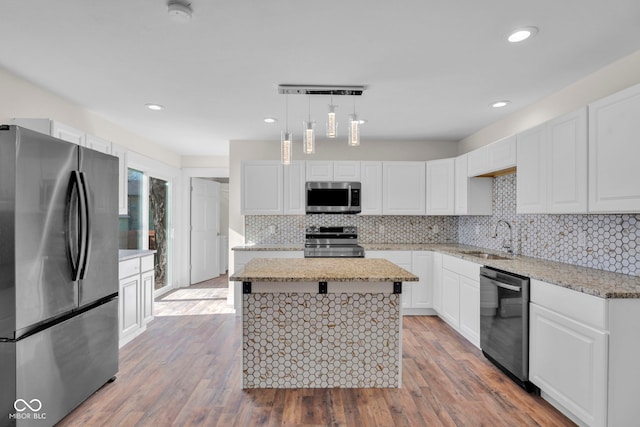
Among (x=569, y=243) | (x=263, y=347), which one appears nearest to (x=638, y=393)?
(x=569, y=243)

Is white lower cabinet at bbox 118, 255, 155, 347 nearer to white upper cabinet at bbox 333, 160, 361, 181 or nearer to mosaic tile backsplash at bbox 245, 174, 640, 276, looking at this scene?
mosaic tile backsplash at bbox 245, 174, 640, 276

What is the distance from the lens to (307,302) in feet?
8.30

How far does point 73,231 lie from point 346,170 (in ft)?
10.8

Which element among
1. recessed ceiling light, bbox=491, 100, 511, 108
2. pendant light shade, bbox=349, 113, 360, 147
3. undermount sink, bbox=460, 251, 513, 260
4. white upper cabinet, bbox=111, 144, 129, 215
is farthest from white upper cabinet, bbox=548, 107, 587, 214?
white upper cabinet, bbox=111, 144, 129, 215

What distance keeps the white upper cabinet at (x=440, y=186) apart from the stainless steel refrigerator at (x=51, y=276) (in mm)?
3736

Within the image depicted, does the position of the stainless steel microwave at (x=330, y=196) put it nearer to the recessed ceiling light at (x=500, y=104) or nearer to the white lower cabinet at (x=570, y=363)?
the recessed ceiling light at (x=500, y=104)

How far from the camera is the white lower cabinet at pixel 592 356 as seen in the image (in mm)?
1850

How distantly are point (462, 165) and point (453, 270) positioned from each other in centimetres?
131

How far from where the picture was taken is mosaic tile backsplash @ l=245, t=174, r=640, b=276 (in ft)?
8.10

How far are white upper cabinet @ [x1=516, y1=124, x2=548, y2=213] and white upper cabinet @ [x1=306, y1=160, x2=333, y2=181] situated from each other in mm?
2328

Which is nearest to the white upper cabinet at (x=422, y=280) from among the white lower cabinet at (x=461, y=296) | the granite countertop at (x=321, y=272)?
the white lower cabinet at (x=461, y=296)

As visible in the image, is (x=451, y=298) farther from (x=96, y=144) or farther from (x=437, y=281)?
(x=96, y=144)

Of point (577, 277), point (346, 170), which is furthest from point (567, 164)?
point (346, 170)

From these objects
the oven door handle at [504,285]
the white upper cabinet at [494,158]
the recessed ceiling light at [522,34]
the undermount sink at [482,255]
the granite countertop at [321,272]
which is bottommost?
the oven door handle at [504,285]
